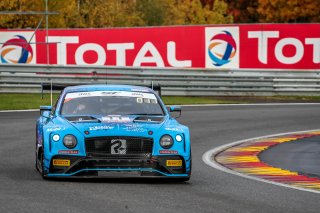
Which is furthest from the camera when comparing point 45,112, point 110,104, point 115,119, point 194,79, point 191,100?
point 194,79

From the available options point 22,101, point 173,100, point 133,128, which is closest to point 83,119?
point 133,128

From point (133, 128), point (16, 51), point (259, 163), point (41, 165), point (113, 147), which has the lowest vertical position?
point (259, 163)

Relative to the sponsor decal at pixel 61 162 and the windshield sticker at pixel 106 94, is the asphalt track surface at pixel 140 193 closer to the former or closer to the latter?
the sponsor decal at pixel 61 162

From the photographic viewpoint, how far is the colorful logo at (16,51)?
3903 centimetres

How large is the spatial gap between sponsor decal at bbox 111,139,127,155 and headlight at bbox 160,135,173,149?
0.48 meters

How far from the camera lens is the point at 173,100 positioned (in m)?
31.7

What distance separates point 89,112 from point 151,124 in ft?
3.42

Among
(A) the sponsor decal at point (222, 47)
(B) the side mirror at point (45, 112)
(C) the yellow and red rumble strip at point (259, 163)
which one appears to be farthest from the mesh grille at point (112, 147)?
(A) the sponsor decal at point (222, 47)

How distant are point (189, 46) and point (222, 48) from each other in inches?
46.2

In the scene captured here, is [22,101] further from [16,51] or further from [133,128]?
[133,128]

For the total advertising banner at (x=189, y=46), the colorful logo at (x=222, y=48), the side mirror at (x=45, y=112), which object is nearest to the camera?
the side mirror at (x=45, y=112)

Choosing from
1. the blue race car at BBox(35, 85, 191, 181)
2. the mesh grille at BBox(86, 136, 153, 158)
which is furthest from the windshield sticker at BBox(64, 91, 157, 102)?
the mesh grille at BBox(86, 136, 153, 158)

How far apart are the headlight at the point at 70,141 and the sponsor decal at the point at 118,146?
18.0 inches

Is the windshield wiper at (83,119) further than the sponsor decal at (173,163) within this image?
Yes
